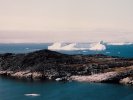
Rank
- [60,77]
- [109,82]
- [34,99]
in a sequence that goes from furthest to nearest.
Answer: [60,77]
[109,82]
[34,99]

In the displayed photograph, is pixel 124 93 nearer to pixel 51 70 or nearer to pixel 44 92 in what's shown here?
pixel 44 92

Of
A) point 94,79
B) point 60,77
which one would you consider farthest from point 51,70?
point 94,79

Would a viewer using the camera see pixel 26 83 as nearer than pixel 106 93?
No

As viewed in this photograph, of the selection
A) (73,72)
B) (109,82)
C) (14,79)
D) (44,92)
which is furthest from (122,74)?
(14,79)

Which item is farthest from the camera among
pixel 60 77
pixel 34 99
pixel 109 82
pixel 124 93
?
pixel 60 77

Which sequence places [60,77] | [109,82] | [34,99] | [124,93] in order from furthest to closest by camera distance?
1. [60,77]
2. [109,82]
3. [124,93]
4. [34,99]

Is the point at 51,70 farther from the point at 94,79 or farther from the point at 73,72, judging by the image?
the point at 94,79

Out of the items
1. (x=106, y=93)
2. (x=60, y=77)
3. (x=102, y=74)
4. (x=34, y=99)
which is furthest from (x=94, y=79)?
(x=34, y=99)

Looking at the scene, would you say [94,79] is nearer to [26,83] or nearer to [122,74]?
[122,74]

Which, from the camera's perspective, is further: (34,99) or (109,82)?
(109,82)
